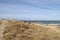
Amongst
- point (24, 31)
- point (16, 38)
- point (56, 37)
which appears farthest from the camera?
point (56, 37)

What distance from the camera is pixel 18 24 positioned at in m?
9.65

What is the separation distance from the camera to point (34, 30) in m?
9.62

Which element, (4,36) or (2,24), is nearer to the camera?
(4,36)

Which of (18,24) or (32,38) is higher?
(18,24)

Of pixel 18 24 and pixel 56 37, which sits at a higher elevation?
pixel 18 24

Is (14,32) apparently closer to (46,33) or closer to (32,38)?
(32,38)

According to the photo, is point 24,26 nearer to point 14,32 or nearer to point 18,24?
point 18,24

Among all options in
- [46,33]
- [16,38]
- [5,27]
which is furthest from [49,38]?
[5,27]

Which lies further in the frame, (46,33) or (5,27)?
(46,33)

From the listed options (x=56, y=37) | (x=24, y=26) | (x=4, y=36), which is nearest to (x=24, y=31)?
(x=24, y=26)

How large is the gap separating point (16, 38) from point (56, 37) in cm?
256

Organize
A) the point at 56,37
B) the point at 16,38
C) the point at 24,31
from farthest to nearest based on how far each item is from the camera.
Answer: the point at 56,37, the point at 24,31, the point at 16,38

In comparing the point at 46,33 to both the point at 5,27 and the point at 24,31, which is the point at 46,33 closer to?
the point at 24,31

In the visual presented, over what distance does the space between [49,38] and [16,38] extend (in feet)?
6.32
